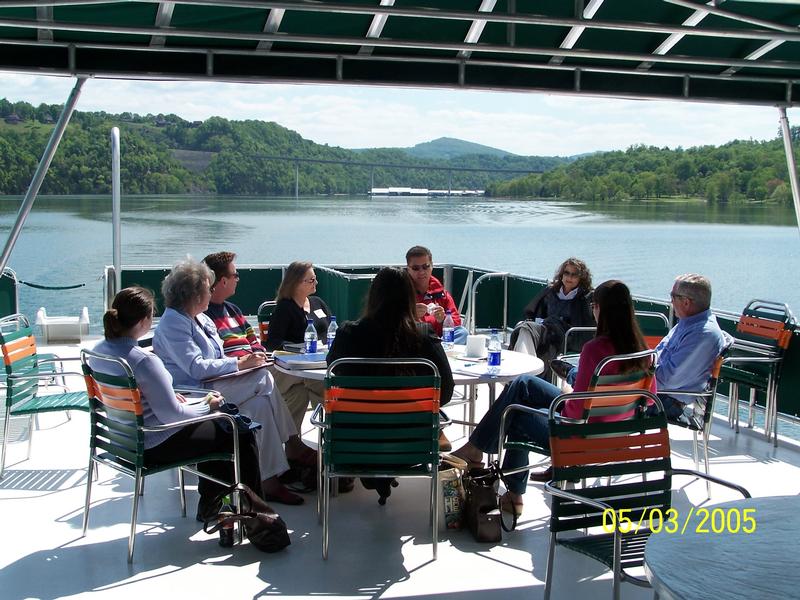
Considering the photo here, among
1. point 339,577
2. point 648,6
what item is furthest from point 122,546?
point 648,6

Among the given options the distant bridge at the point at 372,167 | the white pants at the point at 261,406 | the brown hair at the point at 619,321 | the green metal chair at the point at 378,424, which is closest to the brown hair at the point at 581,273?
the brown hair at the point at 619,321

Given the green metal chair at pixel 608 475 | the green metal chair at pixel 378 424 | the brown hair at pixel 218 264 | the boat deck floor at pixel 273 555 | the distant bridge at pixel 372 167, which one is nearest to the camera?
the green metal chair at pixel 608 475

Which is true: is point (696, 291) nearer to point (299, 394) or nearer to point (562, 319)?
point (562, 319)

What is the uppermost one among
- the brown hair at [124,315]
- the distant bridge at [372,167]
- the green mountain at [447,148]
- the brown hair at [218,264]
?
the green mountain at [447,148]

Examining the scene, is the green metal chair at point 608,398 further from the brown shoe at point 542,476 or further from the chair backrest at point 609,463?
the brown shoe at point 542,476

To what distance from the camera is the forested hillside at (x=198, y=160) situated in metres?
29.2

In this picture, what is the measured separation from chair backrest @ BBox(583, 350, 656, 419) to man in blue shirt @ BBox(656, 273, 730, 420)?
0.79 meters

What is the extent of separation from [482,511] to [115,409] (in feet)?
5.36

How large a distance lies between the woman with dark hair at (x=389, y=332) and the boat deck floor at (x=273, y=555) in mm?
790

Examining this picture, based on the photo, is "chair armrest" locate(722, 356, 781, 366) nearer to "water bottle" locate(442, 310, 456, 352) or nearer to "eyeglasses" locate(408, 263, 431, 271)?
"water bottle" locate(442, 310, 456, 352)

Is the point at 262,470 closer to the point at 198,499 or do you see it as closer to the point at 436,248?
the point at 198,499

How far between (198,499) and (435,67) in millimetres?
2753

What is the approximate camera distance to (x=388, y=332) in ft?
12.9
